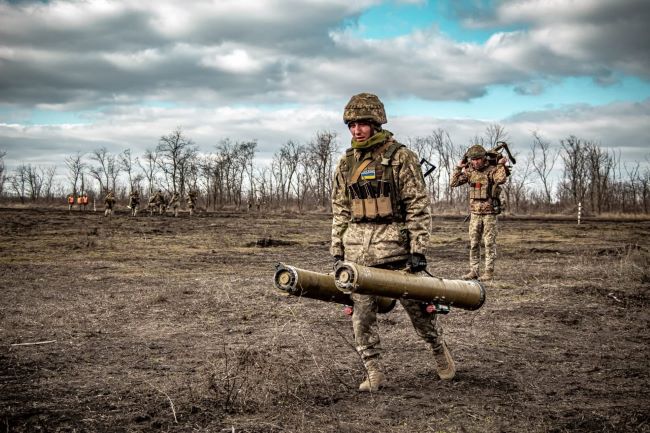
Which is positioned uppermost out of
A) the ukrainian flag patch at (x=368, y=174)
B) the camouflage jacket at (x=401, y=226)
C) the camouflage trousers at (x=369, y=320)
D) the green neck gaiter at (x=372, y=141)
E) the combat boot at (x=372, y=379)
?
the green neck gaiter at (x=372, y=141)

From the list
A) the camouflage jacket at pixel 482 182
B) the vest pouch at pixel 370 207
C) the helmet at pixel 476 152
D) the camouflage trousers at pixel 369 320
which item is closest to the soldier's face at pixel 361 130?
the vest pouch at pixel 370 207

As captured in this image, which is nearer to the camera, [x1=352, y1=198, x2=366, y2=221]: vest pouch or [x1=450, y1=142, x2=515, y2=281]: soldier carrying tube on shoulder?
[x1=352, y1=198, x2=366, y2=221]: vest pouch

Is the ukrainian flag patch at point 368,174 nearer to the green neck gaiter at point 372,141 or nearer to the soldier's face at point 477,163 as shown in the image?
the green neck gaiter at point 372,141

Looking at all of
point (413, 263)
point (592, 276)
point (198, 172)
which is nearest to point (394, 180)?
point (413, 263)

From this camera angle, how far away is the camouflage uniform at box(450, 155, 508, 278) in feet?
35.5

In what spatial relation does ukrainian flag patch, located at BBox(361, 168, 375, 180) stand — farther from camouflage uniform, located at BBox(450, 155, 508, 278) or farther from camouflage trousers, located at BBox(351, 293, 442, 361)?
camouflage uniform, located at BBox(450, 155, 508, 278)

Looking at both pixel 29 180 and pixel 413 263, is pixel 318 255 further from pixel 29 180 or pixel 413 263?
pixel 29 180

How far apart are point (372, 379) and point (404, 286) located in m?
0.94

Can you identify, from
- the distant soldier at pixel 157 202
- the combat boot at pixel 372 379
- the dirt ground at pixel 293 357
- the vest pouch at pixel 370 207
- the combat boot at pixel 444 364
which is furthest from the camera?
the distant soldier at pixel 157 202

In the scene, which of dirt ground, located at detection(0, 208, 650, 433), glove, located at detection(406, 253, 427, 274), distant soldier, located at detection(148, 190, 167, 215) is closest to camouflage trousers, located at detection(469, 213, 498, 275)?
dirt ground, located at detection(0, 208, 650, 433)

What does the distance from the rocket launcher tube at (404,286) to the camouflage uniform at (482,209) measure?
658 centimetres

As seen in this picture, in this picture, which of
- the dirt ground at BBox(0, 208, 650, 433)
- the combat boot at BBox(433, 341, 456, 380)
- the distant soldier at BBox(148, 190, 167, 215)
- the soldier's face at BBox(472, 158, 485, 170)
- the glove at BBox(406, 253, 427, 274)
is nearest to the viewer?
the dirt ground at BBox(0, 208, 650, 433)

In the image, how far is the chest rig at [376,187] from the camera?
4.50 metres

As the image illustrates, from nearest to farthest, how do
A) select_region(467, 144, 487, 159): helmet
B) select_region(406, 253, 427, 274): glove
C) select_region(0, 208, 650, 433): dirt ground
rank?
select_region(0, 208, 650, 433): dirt ground
select_region(406, 253, 427, 274): glove
select_region(467, 144, 487, 159): helmet
